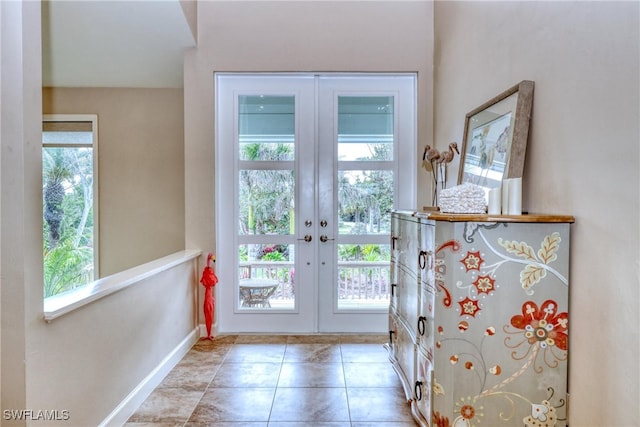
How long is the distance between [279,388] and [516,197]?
1.80 m

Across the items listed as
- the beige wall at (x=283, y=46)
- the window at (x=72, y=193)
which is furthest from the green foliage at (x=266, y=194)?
the window at (x=72, y=193)

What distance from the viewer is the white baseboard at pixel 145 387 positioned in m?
1.80

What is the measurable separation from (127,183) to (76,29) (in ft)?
4.75

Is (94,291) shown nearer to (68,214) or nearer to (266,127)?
(266,127)

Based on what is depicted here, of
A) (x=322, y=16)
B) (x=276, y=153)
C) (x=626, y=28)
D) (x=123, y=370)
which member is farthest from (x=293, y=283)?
(x=626, y=28)

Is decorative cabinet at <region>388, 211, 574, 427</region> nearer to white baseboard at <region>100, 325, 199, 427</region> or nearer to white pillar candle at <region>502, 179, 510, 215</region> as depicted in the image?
white pillar candle at <region>502, 179, 510, 215</region>

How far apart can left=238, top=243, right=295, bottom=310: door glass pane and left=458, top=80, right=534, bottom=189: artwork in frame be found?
1.69 metres

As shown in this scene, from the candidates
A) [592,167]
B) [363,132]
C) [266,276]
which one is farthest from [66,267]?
[592,167]

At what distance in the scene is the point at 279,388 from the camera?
7.38 feet

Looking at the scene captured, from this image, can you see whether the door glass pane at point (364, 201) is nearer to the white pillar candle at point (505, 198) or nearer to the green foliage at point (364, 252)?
the green foliage at point (364, 252)

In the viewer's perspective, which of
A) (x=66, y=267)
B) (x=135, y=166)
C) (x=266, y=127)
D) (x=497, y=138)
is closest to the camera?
(x=497, y=138)

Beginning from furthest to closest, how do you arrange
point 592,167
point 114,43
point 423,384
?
point 114,43 → point 423,384 → point 592,167

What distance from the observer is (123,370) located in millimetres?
1885

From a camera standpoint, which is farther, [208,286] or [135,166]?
[135,166]
